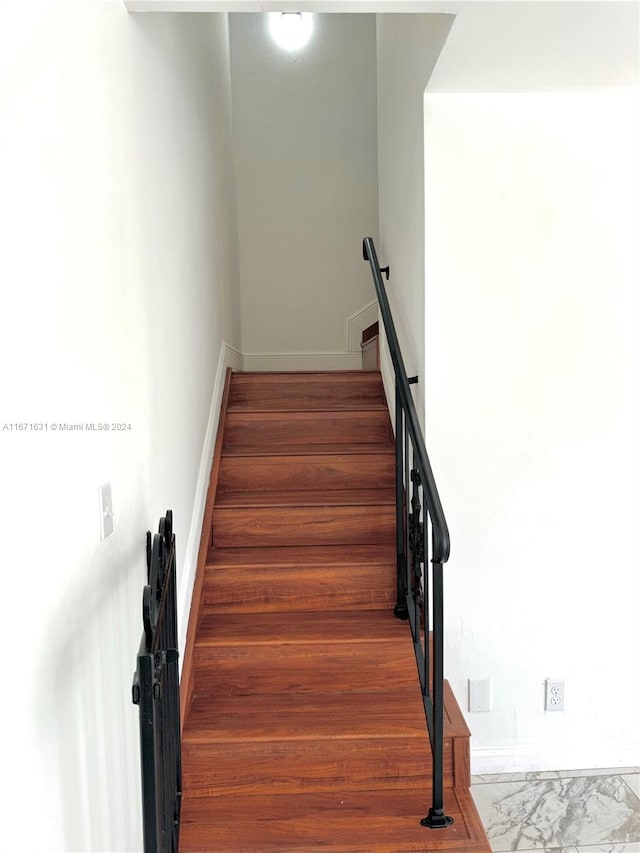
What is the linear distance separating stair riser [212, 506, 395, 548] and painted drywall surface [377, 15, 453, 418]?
54 centimetres

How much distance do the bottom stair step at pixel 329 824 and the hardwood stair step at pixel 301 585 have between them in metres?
0.68

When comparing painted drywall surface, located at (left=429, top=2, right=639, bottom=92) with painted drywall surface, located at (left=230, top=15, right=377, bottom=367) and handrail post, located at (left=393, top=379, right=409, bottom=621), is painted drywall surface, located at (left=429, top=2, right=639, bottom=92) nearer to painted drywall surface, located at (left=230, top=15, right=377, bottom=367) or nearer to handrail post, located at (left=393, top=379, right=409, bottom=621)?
handrail post, located at (left=393, top=379, right=409, bottom=621)

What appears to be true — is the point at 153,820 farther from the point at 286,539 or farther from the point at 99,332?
the point at 286,539

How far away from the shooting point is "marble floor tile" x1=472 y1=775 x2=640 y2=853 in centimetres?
207

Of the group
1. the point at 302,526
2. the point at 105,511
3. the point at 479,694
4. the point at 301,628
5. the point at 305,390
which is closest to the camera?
the point at 105,511

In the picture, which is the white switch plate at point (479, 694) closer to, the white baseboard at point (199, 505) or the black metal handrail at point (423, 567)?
the black metal handrail at point (423, 567)

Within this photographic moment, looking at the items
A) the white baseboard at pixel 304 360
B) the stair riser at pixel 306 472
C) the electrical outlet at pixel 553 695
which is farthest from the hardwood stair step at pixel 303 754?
the white baseboard at pixel 304 360

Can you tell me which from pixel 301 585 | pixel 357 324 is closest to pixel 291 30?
pixel 357 324

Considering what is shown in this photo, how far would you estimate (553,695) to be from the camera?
2422mm

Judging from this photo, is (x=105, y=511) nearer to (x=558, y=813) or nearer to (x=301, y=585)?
(x=301, y=585)

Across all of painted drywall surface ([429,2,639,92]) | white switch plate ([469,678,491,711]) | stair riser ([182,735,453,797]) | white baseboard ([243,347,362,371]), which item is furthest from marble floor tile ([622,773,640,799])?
white baseboard ([243,347,362,371])

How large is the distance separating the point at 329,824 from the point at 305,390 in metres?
2.18

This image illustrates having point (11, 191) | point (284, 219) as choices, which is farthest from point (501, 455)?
point (284, 219)

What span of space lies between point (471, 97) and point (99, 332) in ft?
5.46
